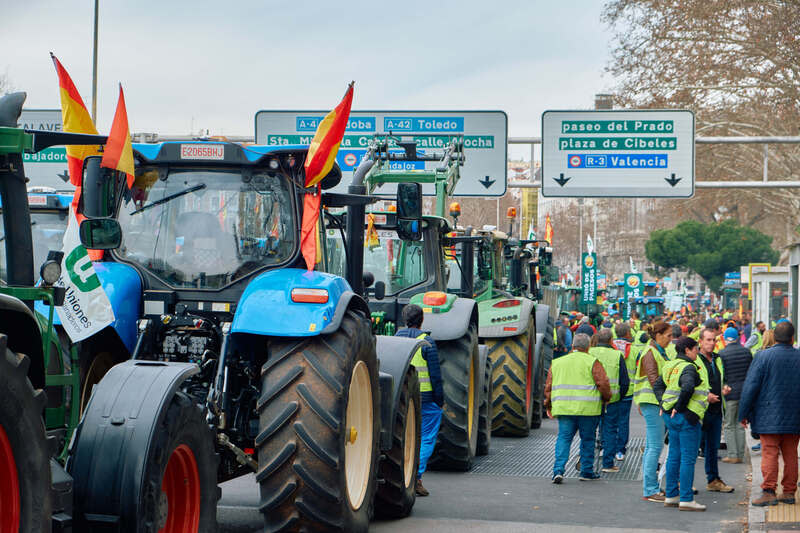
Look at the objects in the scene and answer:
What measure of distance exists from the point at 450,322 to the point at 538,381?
5.50 meters

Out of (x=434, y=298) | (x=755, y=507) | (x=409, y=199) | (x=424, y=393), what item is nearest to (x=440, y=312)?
(x=434, y=298)

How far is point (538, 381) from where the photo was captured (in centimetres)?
1723

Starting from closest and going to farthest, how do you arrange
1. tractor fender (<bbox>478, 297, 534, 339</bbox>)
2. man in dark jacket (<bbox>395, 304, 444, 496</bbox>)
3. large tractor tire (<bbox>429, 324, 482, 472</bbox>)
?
man in dark jacket (<bbox>395, 304, 444, 496</bbox>)
large tractor tire (<bbox>429, 324, 482, 472</bbox>)
tractor fender (<bbox>478, 297, 534, 339</bbox>)

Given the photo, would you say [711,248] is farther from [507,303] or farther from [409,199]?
[409,199]

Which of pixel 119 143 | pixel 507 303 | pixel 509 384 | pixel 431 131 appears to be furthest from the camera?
pixel 431 131

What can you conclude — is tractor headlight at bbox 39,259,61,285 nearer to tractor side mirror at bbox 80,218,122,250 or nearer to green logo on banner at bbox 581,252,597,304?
tractor side mirror at bbox 80,218,122,250

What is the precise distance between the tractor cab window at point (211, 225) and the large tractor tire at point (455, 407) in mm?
4636

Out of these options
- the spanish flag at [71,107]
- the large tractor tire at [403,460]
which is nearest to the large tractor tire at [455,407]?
the large tractor tire at [403,460]

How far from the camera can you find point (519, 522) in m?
9.55

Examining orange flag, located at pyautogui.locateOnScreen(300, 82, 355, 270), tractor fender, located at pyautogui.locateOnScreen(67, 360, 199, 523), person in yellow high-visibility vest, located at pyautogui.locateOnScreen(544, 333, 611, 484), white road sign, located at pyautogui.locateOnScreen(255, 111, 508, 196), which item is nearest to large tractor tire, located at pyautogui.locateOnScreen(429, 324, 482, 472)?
person in yellow high-visibility vest, located at pyautogui.locateOnScreen(544, 333, 611, 484)

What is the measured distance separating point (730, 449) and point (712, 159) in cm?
2115

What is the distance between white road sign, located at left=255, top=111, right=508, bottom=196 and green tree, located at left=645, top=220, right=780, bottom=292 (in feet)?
155

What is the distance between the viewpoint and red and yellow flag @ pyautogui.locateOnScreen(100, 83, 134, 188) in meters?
6.31

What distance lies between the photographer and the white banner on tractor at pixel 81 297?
18.6 ft
